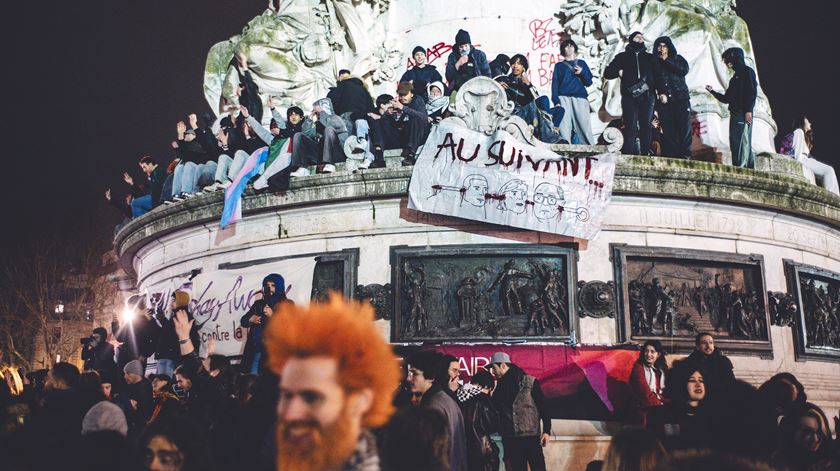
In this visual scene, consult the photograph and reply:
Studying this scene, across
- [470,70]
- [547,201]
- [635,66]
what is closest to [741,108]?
[635,66]

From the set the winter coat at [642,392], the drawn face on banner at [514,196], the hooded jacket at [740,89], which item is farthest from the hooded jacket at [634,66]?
the winter coat at [642,392]

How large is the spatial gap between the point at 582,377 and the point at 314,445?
8.41 meters

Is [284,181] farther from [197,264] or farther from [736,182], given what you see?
[736,182]

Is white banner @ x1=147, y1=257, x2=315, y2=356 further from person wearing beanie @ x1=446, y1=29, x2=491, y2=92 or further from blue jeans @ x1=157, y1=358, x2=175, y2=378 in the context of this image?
person wearing beanie @ x1=446, y1=29, x2=491, y2=92

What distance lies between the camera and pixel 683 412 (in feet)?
21.5

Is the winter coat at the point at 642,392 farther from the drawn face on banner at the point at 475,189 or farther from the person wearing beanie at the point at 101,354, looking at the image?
the person wearing beanie at the point at 101,354

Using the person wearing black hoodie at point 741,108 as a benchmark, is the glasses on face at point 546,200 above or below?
below

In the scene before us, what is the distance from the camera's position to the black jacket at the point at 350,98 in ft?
46.9

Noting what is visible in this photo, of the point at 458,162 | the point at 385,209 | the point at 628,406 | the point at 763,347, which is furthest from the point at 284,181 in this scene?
the point at 763,347

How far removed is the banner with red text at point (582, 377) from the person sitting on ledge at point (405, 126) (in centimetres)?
381

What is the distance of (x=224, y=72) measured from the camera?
67.4 ft

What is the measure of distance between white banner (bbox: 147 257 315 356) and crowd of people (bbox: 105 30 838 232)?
4.43ft

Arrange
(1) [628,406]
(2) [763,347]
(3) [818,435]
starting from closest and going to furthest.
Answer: (3) [818,435]
(1) [628,406]
(2) [763,347]

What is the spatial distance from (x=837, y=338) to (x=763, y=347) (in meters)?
2.06
